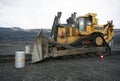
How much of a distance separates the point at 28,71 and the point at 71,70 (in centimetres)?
197

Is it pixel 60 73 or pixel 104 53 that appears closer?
pixel 60 73

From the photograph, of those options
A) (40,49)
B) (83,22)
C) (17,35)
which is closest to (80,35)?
(83,22)

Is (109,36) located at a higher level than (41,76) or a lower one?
higher

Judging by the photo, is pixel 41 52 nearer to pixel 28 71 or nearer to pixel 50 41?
pixel 50 41

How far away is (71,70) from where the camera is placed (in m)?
8.48

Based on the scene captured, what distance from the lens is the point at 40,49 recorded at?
10141mm

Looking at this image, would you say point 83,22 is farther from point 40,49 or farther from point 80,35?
point 40,49

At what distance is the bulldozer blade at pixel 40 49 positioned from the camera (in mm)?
10135

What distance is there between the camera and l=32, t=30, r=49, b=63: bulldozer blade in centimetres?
1014

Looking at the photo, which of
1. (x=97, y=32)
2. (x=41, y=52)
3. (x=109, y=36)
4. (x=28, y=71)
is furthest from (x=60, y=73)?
(x=109, y=36)

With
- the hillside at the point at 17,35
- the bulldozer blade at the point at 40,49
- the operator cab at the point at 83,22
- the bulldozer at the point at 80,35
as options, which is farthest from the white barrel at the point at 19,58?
the hillside at the point at 17,35

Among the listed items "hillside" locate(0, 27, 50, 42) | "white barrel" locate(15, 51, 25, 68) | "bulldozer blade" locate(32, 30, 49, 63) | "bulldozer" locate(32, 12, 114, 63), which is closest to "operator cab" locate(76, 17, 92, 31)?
"bulldozer" locate(32, 12, 114, 63)

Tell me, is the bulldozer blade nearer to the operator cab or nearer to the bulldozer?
the bulldozer

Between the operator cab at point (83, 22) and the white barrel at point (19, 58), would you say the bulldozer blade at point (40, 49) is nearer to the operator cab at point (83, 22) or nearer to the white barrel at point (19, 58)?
the white barrel at point (19, 58)
